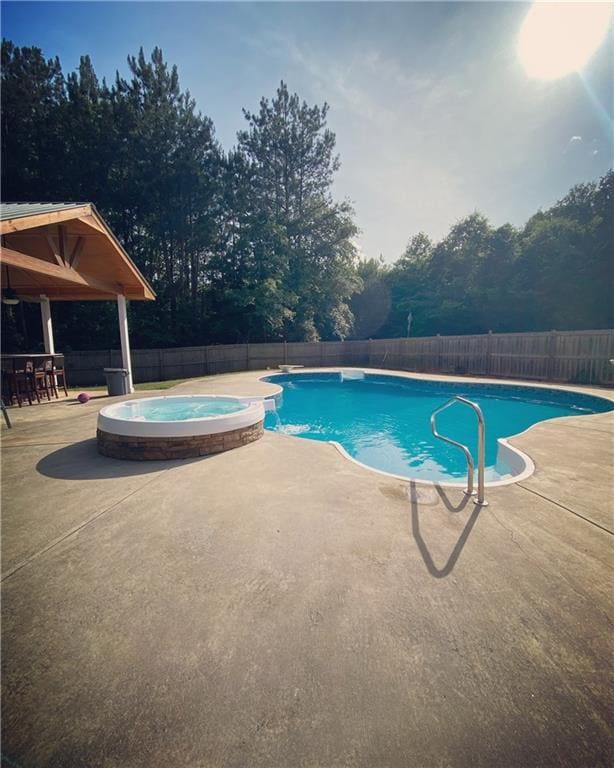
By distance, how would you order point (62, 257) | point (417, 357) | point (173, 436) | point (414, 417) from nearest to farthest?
point (173, 436) → point (62, 257) → point (414, 417) → point (417, 357)

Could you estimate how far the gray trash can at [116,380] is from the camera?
9.59m

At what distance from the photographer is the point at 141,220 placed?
17750 millimetres

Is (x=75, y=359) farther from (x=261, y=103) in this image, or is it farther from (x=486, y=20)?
(x=261, y=103)

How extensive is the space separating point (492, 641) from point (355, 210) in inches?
892

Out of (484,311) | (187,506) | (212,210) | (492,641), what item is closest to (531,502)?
(492,641)

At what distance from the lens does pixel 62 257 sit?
656 cm

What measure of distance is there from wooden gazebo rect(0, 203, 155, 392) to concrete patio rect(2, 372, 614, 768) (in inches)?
173

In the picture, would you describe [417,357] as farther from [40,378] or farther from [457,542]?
[40,378]

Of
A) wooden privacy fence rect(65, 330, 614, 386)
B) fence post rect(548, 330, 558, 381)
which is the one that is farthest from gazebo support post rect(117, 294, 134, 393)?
fence post rect(548, 330, 558, 381)

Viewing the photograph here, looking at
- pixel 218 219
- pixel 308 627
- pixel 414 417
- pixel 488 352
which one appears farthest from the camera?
pixel 218 219

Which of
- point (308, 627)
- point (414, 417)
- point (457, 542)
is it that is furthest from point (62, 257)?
point (414, 417)

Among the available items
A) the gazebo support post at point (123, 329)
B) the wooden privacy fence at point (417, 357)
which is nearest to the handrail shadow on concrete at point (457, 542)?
the gazebo support post at point (123, 329)

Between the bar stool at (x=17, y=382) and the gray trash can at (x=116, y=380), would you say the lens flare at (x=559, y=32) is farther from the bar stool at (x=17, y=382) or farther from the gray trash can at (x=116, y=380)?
the bar stool at (x=17, y=382)

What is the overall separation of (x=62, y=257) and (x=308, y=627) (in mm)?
8183
